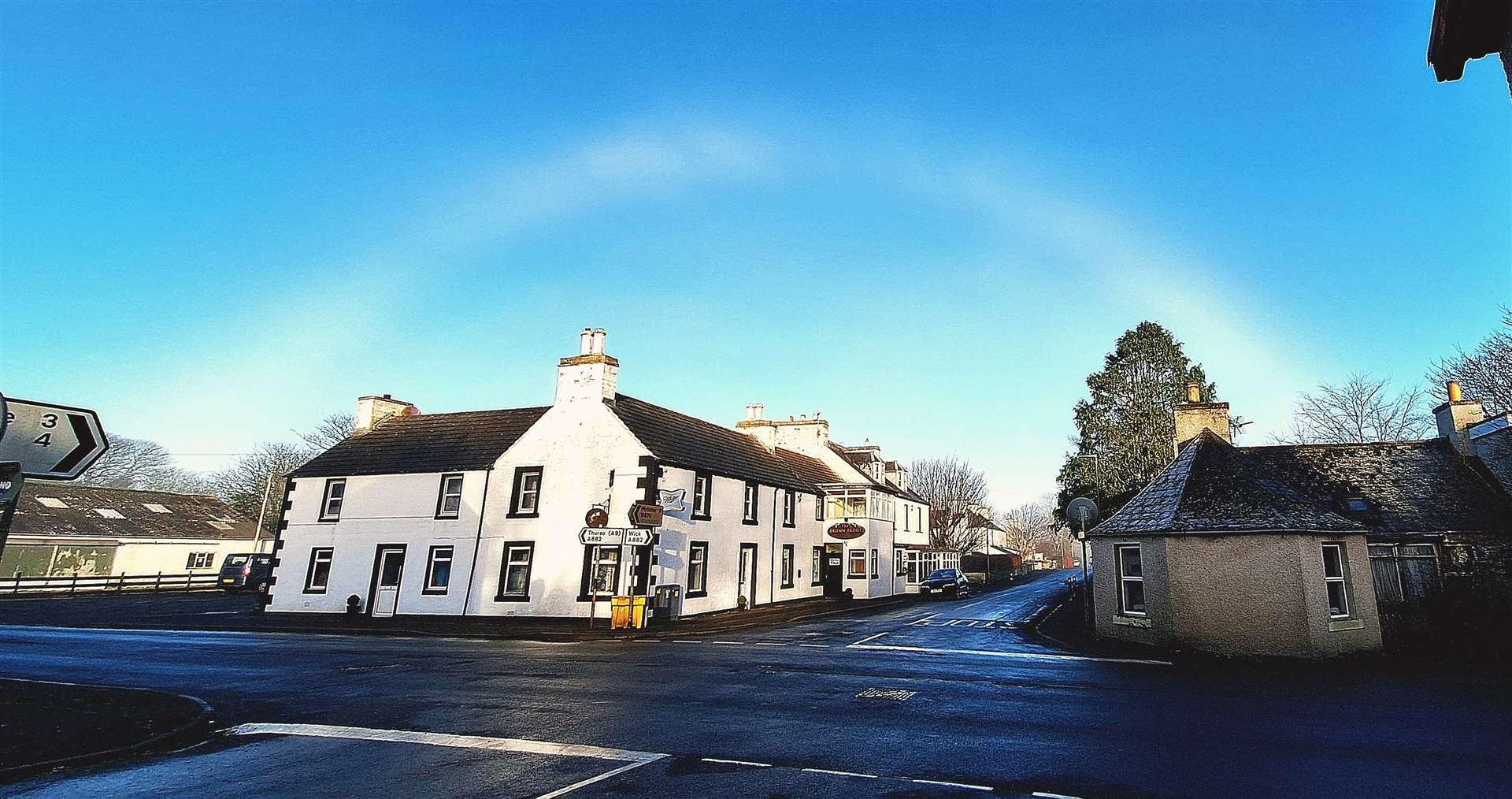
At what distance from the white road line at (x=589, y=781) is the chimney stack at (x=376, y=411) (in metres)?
32.3

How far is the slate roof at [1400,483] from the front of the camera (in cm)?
1991

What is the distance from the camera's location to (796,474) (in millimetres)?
39344

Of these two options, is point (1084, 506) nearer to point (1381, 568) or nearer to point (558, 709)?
point (1381, 568)

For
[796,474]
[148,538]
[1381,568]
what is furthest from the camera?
[148,538]

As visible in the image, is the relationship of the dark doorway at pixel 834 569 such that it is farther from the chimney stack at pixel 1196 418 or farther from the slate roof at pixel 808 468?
the chimney stack at pixel 1196 418

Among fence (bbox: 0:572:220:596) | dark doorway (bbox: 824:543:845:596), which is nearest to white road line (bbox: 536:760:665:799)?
dark doorway (bbox: 824:543:845:596)

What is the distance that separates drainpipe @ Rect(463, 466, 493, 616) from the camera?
27.3m

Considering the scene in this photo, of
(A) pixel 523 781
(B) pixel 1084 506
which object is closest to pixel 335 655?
(A) pixel 523 781

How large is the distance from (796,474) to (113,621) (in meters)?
29.1

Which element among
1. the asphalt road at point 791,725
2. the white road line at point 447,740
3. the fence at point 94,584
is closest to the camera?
the asphalt road at point 791,725

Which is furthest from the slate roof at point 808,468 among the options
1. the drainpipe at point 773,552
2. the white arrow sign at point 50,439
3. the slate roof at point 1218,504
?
the white arrow sign at point 50,439

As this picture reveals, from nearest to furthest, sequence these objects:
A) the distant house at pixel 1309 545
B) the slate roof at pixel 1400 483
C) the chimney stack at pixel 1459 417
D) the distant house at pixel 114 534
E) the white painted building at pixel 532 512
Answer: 1. the distant house at pixel 1309 545
2. the slate roof at pixel 1400 483
3. the chimney stack at pixel 1459 417
4. the white painted building at pixel 532 512
5. the distant house at pixel 114 534

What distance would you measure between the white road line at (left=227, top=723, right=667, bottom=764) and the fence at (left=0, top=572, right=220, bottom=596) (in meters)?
39.4

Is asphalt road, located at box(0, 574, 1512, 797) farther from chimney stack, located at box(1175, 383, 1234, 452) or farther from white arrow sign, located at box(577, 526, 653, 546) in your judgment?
chimney stack, located at box(1175, 383, 1234, 452)
